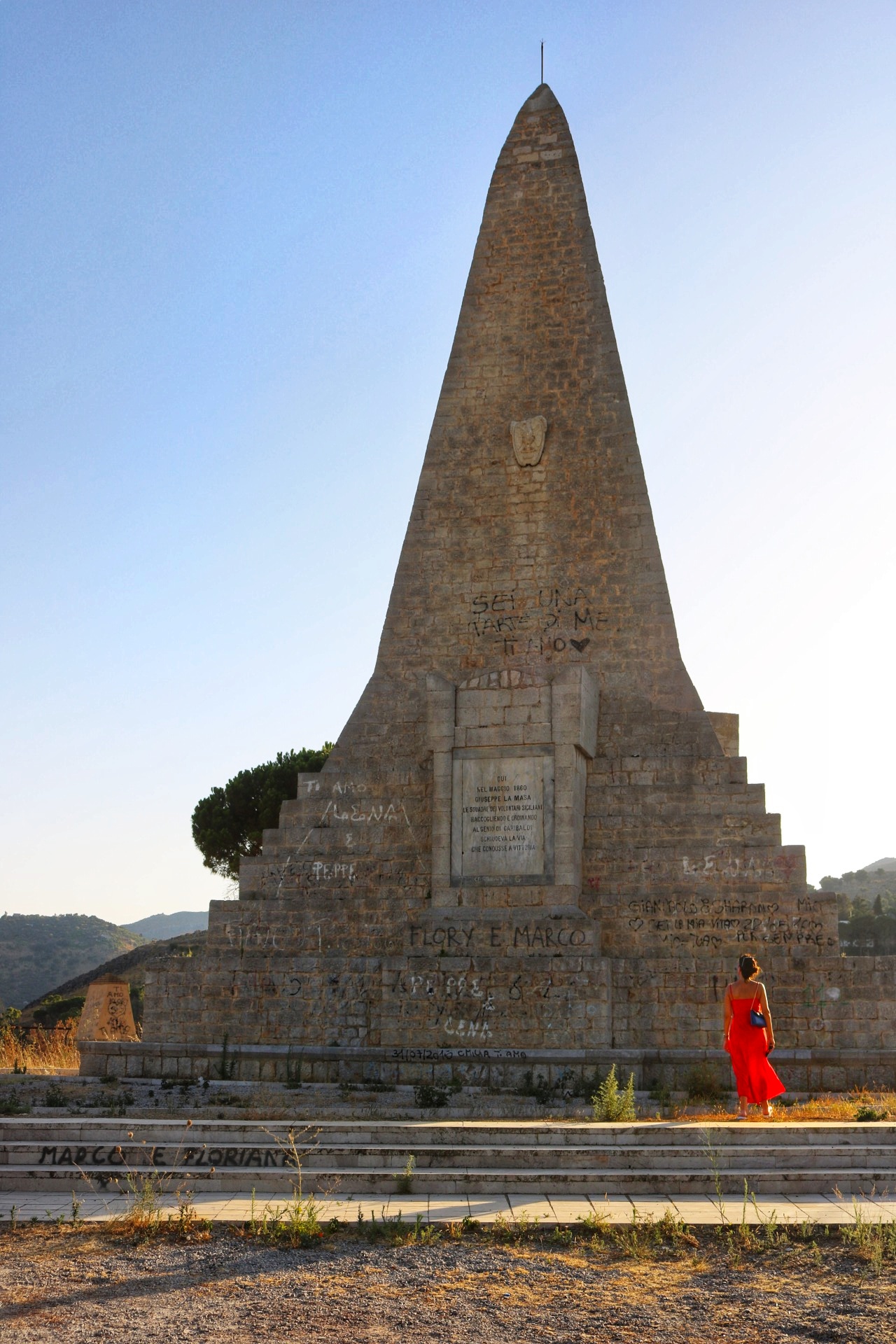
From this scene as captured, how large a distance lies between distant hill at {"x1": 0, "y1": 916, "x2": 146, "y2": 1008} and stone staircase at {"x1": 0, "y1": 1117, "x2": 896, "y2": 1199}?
53.6 meters

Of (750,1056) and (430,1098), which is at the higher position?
(750,1056)

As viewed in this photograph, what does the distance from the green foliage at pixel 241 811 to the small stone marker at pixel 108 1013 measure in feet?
35.1

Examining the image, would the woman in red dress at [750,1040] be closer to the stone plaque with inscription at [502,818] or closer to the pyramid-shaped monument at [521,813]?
the pyramid-shaped monument at [521,813]

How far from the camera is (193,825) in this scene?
97.8 feet

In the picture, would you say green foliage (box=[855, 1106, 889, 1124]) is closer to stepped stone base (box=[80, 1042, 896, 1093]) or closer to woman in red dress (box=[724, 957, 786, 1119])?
woman in red dress (box=[724, 957, 786, 1119])

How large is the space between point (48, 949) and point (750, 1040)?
69.9 metres

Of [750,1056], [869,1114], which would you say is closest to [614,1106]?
[750,1056]

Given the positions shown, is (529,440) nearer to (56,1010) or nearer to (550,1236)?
(550,1236)

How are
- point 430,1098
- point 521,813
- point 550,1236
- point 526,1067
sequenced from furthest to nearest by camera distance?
point 521,813 → point 526,1067 → point 430,1098 → point 550,1236

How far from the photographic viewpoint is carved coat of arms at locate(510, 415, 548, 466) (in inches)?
595

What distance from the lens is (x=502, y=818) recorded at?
13047 mm

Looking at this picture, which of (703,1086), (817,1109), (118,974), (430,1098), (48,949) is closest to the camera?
(817,1109)

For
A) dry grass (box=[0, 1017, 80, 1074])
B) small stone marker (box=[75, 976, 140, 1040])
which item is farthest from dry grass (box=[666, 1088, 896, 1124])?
small stone marker (box=[75, 976, 140, 1040])

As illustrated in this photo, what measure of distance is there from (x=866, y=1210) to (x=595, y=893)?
23.2 ft
